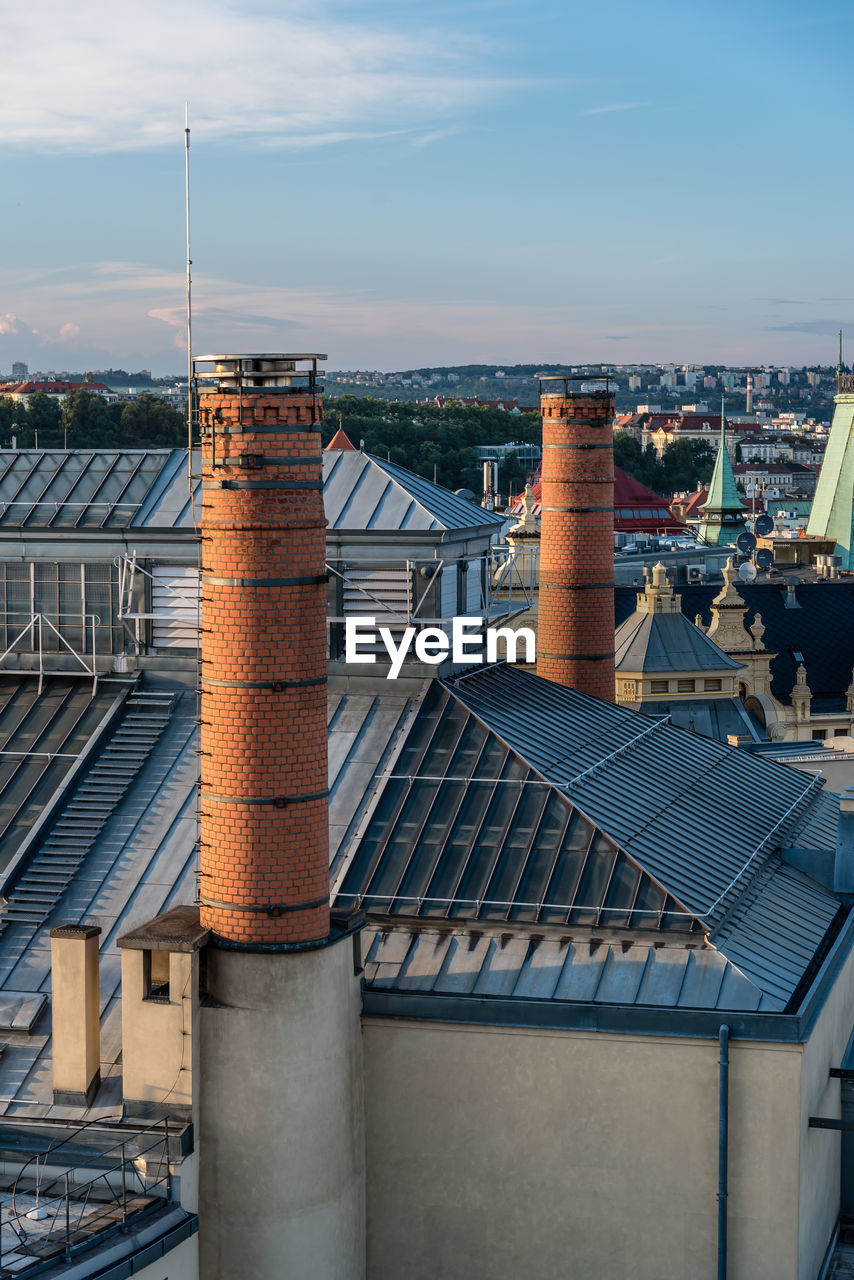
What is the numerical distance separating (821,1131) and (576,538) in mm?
14308

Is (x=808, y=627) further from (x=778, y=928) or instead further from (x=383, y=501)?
(x=778, y=928)

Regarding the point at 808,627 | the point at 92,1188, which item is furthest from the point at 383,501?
the point at 808,627

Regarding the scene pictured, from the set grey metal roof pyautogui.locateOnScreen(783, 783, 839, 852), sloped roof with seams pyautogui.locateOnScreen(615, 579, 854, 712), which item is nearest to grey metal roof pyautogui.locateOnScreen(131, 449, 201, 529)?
grey metal roof pyautogui.locateOnScreen(783, 783, 839, 852)

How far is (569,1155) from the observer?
80.9 feet

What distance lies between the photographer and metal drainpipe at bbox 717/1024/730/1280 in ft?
78.3

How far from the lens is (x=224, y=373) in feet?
78.5

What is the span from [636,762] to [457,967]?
745cm

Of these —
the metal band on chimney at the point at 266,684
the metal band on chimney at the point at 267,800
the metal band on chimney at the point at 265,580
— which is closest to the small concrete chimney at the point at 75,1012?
the metal band on chimney at the point at 267,800

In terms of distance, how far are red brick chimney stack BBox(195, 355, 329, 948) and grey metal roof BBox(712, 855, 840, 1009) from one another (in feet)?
19.9

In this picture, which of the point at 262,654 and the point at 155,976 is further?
the point at 155,976

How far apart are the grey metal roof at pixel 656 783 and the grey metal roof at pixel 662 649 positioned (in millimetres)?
21871

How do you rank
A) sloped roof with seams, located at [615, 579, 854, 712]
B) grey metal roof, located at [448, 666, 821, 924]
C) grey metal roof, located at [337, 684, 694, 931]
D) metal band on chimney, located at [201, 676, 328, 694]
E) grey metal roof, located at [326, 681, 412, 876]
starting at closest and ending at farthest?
1. metal band on chimney, located at [201, 676, 328, 694]
2. grey metal roof, located at [337, 684, 694, 931]
3. grey metal roof, located at [448, 666, 821, 924]
4. grey metal roof, located at [326, 681, 412, 876]
5. sloped roof with seams, located at [615, 579, 854, 712]

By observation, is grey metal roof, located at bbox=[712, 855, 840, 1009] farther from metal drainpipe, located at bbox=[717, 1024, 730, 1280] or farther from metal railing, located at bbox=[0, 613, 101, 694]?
metal railing, located at bbox=[0, 613, 101, 694]

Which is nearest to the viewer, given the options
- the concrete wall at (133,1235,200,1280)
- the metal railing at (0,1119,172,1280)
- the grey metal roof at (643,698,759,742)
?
the metal railing at (0,1119,172,1280)
